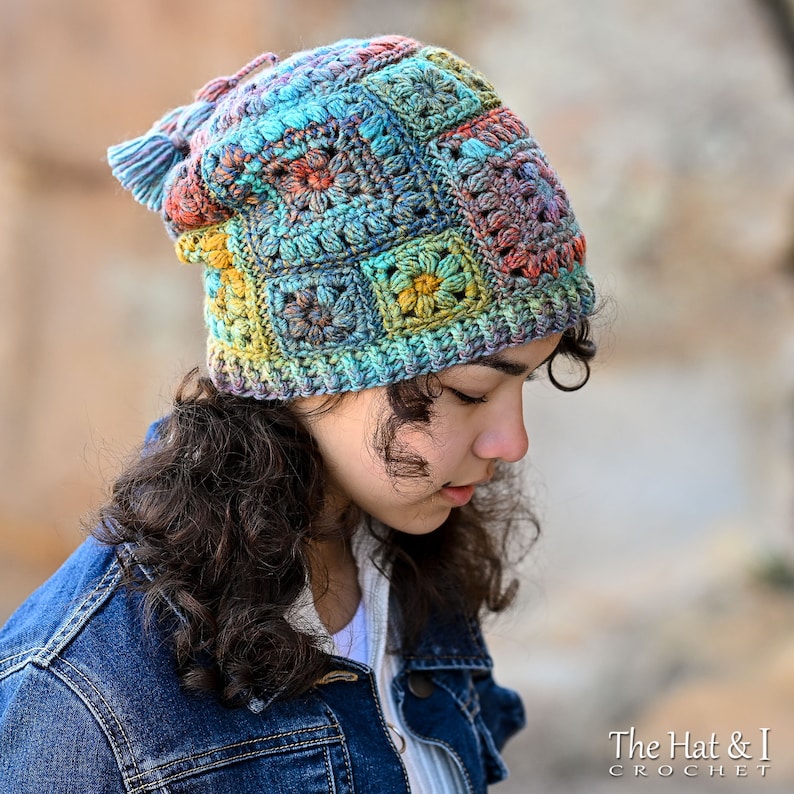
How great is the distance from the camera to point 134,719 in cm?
116

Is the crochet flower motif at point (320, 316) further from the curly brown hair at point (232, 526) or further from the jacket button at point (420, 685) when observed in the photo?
the jacket button at point (420, 685)

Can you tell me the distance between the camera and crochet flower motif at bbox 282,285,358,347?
1221mm

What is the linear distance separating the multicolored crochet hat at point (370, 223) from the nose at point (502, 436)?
144 mm

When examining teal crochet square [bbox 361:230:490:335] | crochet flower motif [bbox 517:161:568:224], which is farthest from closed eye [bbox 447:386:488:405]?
crochet flower motif [bbox 517:161:568:224]

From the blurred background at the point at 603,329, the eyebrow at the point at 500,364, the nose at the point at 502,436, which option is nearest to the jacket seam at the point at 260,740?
the nose at the point at 502,436

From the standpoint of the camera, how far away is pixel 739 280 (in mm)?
5039

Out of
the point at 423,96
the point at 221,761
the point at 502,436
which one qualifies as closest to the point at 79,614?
the point at 221,761

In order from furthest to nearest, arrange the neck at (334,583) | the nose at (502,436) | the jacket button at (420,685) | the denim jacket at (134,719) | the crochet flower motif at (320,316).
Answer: the jacket button at (420,685)
the neck at (334,583)
the nose at (502,436)
the crochet flower motif at (320,316)
the denim jacket at (134,719)

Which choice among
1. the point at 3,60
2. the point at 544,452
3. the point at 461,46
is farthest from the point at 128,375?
the point at 461,46

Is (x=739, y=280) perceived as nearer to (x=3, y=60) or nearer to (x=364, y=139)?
(x=3, y=60)

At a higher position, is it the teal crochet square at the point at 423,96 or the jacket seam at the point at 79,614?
the teal crochet square at the point at 423,96

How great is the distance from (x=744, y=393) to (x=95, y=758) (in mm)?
4653

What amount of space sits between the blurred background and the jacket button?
2.12 m

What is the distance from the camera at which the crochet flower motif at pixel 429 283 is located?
1211 mm
